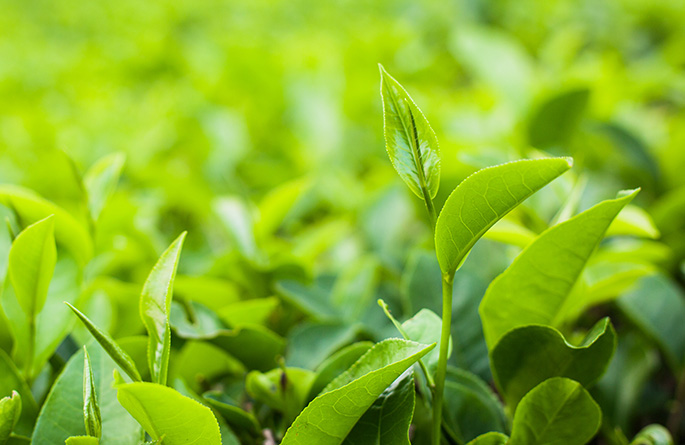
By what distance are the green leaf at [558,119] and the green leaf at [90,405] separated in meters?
1.11

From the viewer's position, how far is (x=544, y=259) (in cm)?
62

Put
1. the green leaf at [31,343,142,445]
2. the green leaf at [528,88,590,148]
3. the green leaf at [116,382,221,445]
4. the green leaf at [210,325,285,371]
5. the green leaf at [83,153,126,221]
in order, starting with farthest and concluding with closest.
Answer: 1. the green leaf at [528,88,590,148]
2. the green leaf at [83,153,126,221]
3. the green leaf at [210,325,285,371]
4. the green leaf at [31,343,142,445]
5. the green leaf at [116,382,221,445]

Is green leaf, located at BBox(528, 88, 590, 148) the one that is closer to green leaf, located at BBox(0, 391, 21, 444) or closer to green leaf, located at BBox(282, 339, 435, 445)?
green leaf, located at BBox(282, 339, 435, 445)

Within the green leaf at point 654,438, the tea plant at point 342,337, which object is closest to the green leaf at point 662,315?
the tea plant at point 342,337

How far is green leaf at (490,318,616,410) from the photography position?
24.1 inches

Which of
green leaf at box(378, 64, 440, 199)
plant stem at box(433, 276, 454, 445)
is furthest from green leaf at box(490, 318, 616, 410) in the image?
green leaf at box(378, 64, 440, 199)

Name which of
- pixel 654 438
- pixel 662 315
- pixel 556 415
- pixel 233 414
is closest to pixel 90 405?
pixel 233 414

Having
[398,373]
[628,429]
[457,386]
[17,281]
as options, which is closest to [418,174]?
[398,373]

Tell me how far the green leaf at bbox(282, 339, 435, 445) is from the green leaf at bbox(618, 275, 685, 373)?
0.55m

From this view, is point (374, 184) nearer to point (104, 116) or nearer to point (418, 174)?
point (418, 174)

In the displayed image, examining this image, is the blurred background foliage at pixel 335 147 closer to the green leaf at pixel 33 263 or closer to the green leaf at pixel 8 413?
the green leaf at pixel 33 263

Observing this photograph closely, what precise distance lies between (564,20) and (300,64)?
4.18 feet

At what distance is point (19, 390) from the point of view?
68 cm

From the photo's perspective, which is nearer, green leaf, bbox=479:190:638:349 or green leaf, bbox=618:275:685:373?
green leaf, bbox=479:190:638:349
